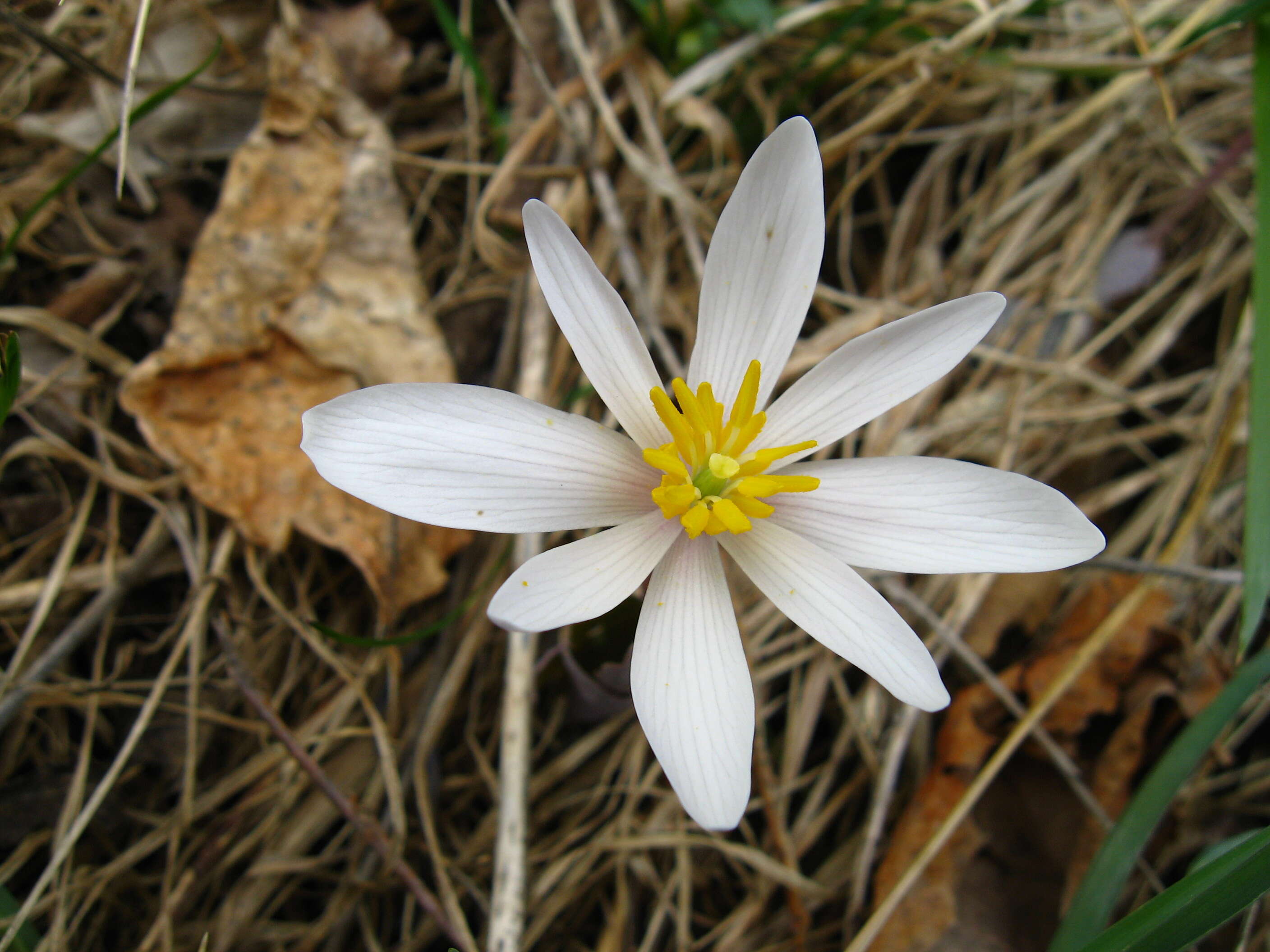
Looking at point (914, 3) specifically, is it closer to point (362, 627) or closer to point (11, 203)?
point (362, 627)

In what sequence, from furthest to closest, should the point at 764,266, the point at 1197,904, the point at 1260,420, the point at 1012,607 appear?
the point at 1012,607 → the point at 1260,420 → the point at 764,266 → the point at 1197,904

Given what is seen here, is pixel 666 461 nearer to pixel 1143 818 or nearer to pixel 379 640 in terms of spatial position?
pixel 379 640

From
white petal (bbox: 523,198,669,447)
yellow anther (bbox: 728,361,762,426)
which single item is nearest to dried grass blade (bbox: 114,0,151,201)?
white petal (bbox: 523,198,669,447)

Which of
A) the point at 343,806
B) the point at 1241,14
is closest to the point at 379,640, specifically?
the point at 343,806

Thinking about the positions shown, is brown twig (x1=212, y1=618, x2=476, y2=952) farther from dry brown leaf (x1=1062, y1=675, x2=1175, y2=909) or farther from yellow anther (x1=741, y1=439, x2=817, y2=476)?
dry brown leaf (x1=1062, y1=675, x2=1175, y2=909)

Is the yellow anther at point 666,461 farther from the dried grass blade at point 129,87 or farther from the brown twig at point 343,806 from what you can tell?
the dried grass blade at point 129,87

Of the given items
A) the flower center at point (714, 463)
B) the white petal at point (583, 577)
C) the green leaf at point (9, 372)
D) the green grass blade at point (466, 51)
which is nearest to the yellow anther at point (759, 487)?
the flower center at point (714, 463)
